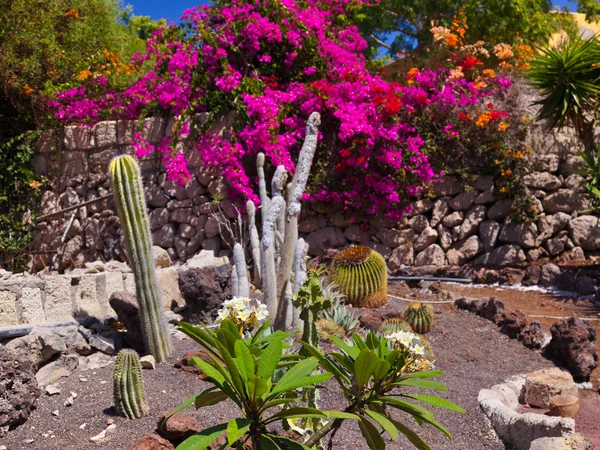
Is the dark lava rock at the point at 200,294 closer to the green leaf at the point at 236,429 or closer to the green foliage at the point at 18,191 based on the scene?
the green leaf at the point at 236,429

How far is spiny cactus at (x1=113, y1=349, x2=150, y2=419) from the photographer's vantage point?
3457mm

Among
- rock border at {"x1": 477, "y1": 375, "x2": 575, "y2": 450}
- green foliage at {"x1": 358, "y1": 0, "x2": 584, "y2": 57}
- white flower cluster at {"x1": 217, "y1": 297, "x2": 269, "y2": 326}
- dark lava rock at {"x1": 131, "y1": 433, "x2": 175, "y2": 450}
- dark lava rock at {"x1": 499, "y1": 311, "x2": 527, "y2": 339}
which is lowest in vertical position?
rock border at {"x1": 477, "y1": 375, "x2": 575, "y2": 450}

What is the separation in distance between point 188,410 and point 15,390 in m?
0.96

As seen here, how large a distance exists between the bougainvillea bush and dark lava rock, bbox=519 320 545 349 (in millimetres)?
3333

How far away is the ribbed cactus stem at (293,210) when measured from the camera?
4.53m

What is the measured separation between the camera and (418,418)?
224 centimetres

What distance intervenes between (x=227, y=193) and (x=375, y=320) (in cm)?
398

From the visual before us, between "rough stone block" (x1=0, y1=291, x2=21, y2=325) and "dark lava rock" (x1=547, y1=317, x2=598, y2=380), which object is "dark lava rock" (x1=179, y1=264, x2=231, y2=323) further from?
"dark lava rock" (x1=547, y1=317, x2=598, y2=380)

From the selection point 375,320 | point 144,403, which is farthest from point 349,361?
point 375,320

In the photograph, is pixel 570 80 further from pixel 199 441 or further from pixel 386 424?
pixel 199 441

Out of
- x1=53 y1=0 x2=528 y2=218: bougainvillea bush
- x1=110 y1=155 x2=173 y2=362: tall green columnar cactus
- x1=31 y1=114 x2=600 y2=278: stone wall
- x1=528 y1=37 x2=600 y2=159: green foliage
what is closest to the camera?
x1=110 y1=155 x2=173 y2=362: tall green columnar cactus

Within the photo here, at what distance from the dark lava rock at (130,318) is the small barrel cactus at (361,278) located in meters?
2.28

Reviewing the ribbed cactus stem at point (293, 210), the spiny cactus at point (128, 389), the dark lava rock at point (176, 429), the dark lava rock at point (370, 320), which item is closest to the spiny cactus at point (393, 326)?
the dark lava rock at point (370, 320)

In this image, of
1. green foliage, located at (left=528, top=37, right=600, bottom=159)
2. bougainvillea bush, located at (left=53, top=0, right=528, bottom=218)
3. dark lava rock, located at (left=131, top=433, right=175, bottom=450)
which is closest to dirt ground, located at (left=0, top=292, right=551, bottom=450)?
dark lava rock, located at (left=131, top=433, right=175, bottom=450)
